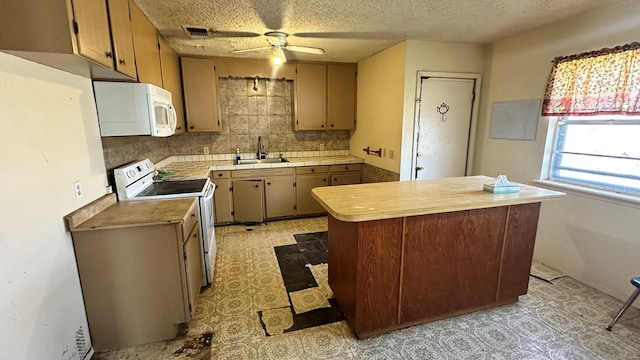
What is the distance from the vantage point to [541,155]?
9.67ft

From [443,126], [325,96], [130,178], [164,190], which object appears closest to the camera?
[130,178]

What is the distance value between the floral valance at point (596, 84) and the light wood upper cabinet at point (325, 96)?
256 cm

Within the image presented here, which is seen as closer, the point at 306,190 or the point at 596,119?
the point at 596,119

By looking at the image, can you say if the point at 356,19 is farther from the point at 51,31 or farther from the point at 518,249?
the point at 518,249

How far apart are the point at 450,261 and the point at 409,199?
56cm

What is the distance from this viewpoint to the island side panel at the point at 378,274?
188 cm

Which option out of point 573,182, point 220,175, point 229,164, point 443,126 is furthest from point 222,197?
point 573,182

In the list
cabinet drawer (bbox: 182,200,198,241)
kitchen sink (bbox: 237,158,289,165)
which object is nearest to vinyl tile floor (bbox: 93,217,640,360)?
cabinet drawer (bbox: 182,200,198,241)

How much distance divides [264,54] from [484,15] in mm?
2610

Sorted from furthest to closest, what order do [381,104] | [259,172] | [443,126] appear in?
[259,172], [381,104], [443,126]

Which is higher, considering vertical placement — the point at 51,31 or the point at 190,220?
the point at 51,31

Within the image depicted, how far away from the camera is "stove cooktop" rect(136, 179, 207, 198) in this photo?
2507 mm

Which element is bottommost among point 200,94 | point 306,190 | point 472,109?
point 306,190

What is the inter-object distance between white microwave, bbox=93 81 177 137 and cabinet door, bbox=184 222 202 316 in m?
0.86
